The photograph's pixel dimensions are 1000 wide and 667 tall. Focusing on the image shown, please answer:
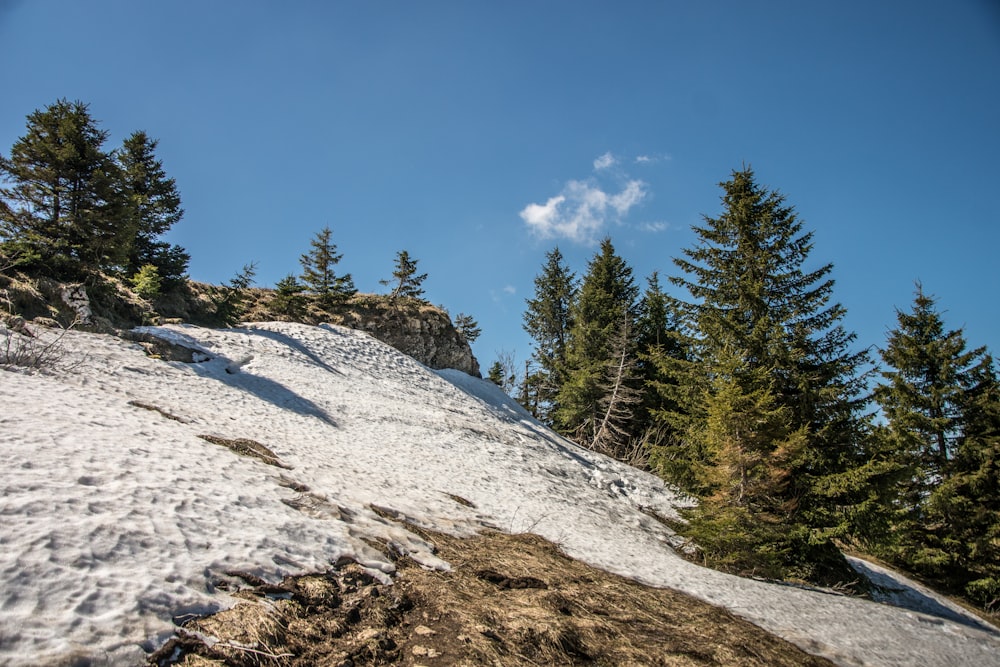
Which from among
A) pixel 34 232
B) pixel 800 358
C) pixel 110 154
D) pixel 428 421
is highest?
pixel 110 154

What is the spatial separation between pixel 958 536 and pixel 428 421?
66.7 ft

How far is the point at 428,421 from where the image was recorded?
17047mm

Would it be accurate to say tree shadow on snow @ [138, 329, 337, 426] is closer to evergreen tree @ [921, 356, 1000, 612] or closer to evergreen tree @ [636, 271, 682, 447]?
evergreen tree @ [636, 271, 682, 447]

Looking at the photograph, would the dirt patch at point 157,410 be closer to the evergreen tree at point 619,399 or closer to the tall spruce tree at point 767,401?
the tall spruce tree at point 767,401

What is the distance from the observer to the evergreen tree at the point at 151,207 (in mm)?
21766

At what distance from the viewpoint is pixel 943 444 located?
57.9ft

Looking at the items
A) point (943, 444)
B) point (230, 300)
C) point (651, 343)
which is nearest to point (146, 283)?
point (230, 300)

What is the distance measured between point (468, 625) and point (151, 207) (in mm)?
28152

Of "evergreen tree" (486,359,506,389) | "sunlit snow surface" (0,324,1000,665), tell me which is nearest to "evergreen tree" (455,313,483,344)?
"evergreen tree" (486,359,506,389)

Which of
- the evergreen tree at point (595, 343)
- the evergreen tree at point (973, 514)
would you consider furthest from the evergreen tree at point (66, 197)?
the evergreen tree at point (973, 514)

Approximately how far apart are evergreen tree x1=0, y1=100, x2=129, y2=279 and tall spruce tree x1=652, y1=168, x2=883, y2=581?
20856mm

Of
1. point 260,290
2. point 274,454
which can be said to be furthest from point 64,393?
point 260,290

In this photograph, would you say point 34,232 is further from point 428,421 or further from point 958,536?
point 958,536

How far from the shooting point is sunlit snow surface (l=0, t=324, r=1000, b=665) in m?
3.12
